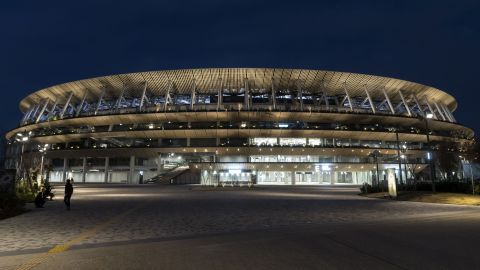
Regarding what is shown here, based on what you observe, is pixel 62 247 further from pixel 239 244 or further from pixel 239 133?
pixel 239 133

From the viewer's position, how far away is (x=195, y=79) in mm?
68688

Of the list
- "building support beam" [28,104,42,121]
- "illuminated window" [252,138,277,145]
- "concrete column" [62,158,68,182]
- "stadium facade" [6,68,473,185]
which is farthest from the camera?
"building support beam" [28,104,42,121]

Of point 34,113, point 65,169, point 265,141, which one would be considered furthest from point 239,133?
point 34,113

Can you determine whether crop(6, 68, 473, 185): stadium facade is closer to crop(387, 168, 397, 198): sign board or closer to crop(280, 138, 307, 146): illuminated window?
crop(280, 138, 307, 146): illuminated window

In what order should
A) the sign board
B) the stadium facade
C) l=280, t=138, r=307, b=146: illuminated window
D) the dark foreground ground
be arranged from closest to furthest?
the dark foreground ground → the sign board → the stadium facade → l=280, t=138, r=307, b=146: illuminated window

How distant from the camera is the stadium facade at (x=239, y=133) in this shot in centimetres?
6462

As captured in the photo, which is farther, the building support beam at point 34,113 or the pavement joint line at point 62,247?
the building support beam at point 34,113

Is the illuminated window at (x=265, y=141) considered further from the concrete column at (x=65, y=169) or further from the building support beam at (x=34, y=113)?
the building support beam at (x=34, y=113)

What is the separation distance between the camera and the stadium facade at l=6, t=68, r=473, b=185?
64.6 m

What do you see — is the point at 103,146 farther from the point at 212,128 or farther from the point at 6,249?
the point at 6,249

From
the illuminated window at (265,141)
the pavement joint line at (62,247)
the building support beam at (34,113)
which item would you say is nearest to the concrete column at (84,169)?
the building support beam at (34,113)

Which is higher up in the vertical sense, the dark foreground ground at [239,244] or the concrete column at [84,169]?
the concrete column at [84,169]

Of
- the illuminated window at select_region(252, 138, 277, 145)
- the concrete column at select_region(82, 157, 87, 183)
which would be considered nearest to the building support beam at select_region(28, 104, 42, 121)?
the concrete column at select_region(82, 157, 87, 183)

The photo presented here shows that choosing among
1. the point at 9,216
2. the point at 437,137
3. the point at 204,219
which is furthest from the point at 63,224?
the point at 437,137
